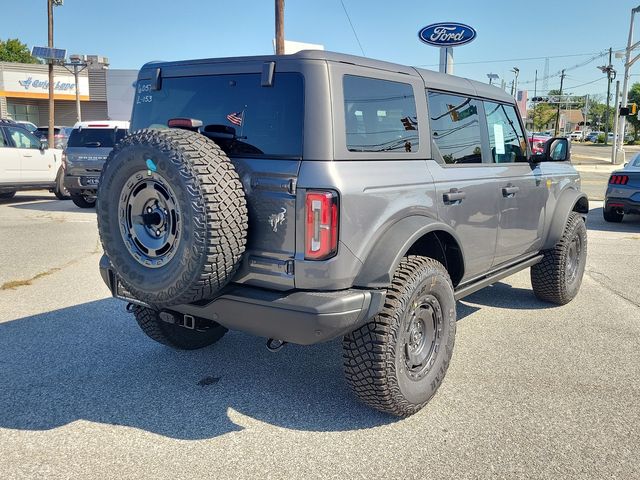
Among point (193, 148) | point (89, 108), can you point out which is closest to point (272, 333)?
point (193, 148)

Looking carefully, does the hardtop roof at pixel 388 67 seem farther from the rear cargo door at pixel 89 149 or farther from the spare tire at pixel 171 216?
the rear cargo door at pixel 89 149

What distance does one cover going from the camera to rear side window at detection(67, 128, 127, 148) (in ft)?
40.1

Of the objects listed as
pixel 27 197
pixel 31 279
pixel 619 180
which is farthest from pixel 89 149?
pixel 619 180

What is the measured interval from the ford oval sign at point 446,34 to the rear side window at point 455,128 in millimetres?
16132

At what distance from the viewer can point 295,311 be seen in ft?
9.27

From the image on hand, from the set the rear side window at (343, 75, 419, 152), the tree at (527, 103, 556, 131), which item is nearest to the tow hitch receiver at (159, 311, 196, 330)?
the rear side window at (343, 75, 419, 152)

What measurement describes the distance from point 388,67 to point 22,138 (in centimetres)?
1220

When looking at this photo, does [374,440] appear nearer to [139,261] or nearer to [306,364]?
[306,364]

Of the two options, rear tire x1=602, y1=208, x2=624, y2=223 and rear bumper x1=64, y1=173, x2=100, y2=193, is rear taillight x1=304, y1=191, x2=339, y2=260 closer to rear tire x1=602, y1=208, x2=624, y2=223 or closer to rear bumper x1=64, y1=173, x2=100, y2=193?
rear bumper x1=64, y1=173, x2=100, y2=193

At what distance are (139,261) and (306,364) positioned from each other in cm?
160

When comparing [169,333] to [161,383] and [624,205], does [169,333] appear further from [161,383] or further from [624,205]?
[624,205]

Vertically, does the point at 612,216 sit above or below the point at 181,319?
above

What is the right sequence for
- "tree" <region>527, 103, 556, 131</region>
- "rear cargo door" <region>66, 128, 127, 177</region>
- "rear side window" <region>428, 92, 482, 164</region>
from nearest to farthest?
1. "rear side window" <region>428, 92, 482, 164</region>
2. "rear cargo door" <region>66, 128, 127, 177</region>
3. "tree" <region>527, 103, 556, 131</region>

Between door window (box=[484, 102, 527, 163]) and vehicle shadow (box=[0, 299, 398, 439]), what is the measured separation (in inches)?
81.3
